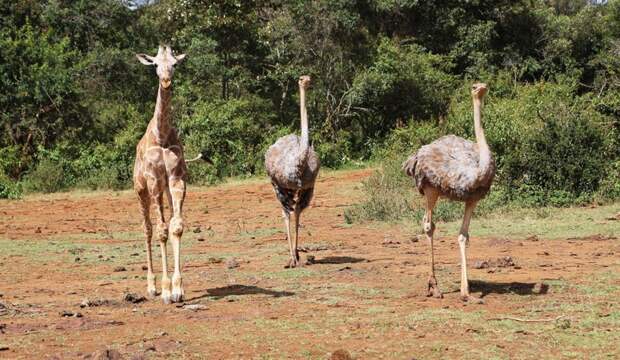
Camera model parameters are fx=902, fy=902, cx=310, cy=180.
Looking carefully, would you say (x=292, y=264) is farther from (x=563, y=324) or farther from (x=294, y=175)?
(x=563, y=324)

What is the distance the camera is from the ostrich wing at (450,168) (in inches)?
345

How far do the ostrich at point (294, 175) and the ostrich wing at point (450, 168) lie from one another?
215 centimetres

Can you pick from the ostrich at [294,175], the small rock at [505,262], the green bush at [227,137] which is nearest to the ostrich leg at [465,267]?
the small rock at [505,262]

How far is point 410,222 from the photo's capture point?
15094mm

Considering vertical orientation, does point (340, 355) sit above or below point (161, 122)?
below

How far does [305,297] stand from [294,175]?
274cm

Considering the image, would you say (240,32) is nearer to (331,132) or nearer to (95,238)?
(331,132)

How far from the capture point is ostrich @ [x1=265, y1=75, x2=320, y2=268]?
1134cm

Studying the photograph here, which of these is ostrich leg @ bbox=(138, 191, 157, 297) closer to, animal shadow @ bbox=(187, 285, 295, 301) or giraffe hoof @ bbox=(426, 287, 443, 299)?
animal shadow @ bbox=(187, 285, 295, 301)

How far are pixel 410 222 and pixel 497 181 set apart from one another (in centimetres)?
280

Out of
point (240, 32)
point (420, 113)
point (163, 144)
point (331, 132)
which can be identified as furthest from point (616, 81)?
point (163, 144)

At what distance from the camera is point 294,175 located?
37.3 ft

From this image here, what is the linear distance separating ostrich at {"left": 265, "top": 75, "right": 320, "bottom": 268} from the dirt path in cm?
57

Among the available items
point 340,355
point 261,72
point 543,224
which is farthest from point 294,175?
point 261,72
